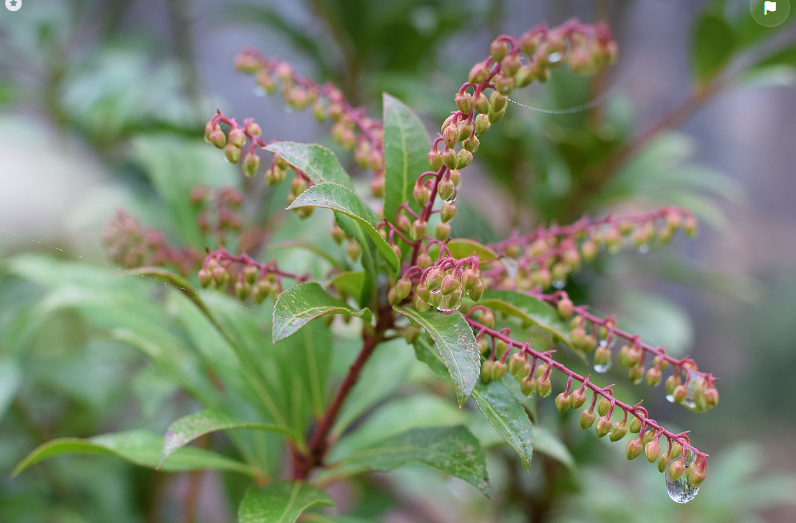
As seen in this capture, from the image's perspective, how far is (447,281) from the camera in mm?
480

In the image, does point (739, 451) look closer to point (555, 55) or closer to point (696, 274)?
point (696, 274)

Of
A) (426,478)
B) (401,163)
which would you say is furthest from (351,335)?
(426,478)

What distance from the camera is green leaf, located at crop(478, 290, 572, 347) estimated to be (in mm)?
600

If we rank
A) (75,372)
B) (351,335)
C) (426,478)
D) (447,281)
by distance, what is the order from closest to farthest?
(447,281) < (351,335) < (75,372) < (426,478)

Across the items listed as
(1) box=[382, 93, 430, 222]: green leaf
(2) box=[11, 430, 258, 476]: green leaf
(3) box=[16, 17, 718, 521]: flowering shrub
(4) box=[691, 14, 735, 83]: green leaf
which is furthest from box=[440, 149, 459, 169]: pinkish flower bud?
(4) box=[691, 14, 735, 83]: green leaf

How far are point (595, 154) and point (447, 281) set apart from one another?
2.95 feet

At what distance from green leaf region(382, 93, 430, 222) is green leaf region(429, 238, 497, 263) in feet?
0.14

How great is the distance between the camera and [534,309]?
614 mm

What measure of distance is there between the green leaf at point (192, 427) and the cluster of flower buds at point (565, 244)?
0.26m

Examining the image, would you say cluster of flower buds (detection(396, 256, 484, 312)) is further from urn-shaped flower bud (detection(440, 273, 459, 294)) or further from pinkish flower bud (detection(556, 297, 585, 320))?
pinkish flower bud (detection(556, 297, 585, 320))

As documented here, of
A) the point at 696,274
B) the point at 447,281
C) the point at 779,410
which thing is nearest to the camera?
the point at 447,281

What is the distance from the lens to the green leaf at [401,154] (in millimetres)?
604

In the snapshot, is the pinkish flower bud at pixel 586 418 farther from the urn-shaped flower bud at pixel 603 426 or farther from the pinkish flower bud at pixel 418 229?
the pinkish flower bud at pixel 418 229

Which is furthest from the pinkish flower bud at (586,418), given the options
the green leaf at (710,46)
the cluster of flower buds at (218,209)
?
the green leaf at (710,46)
